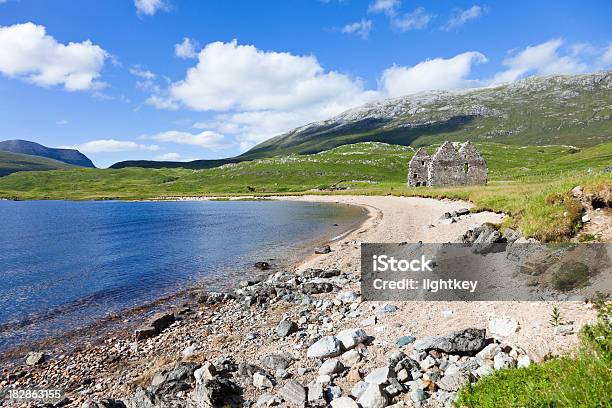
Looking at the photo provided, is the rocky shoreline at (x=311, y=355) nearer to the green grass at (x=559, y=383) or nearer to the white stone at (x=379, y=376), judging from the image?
the white stone at (x=379, y=376)

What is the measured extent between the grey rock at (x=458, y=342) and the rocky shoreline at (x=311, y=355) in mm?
31

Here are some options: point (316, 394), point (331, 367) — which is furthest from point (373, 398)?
point (331, 367)

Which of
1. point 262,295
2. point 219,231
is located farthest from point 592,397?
point 219,231

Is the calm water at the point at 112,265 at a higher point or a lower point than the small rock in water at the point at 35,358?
lower

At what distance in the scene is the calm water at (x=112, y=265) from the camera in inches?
797

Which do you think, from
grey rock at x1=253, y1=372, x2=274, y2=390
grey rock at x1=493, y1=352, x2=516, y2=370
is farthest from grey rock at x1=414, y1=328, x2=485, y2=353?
grey rock at x1=253, y1=372, x2=274, y2=390

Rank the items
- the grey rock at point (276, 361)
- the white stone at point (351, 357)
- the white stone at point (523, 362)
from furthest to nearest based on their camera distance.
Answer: the grey rock at point (276, 361) → the white stone at point (351, 357) → the white stone at point (523, 362)

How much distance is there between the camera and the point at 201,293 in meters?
22.0

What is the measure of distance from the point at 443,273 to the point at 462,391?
399 inches

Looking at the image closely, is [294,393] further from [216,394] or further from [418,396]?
[418,396]

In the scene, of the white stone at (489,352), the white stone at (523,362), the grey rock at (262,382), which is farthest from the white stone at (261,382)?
the white stone at (523,362)

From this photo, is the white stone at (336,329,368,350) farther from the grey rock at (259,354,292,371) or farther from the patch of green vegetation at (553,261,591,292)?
the patch of green vegetation at (553,261,591,292)

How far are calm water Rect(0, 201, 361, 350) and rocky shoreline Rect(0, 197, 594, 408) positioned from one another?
546cm

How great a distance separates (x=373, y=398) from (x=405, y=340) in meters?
3.24
